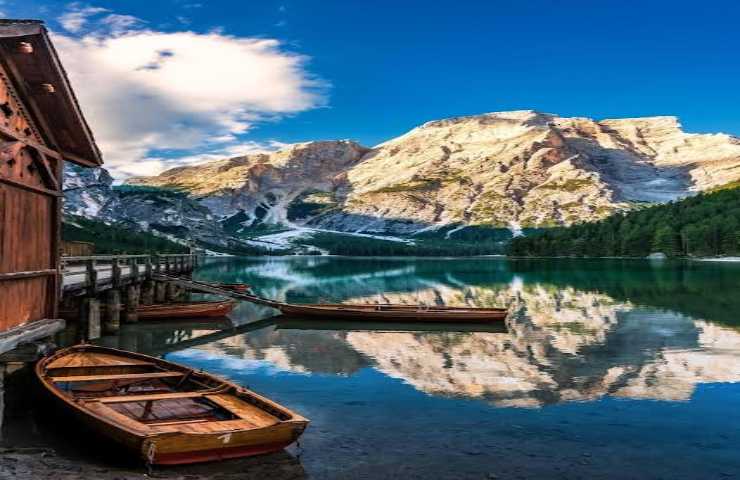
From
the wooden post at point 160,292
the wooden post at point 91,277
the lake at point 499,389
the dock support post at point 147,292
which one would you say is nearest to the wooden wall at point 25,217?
the lake at point 499,389

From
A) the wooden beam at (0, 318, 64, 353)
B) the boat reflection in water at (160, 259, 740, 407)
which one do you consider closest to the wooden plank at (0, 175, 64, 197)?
the wooden beam at (0, 318, 64, 353)

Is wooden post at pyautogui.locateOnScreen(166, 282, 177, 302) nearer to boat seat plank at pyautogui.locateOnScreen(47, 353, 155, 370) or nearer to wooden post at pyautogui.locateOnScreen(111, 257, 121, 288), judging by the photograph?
wooden post at pyautogui.locateOnScreen(111, 257, 121, 288)

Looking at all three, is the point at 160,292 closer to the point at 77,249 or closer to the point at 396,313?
the point at 77,249

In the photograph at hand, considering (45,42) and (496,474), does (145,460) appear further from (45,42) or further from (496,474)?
(45,42)

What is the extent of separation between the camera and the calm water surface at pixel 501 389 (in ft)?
57.2

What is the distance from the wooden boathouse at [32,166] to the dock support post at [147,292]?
1359 inches

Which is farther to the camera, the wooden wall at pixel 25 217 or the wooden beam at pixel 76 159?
the wooden beam at pixel 76 159

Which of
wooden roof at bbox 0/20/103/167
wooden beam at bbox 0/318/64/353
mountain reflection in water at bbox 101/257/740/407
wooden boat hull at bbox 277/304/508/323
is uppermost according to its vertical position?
wooden roof at bbox 0/20/103/167

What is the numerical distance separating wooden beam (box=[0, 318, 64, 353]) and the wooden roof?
5.55m

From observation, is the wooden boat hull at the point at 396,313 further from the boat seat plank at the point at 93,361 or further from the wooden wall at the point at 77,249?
the boat seat plank at the point at 93,361

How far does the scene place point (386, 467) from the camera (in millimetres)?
16578

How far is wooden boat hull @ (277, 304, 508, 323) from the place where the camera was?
48.8 meters

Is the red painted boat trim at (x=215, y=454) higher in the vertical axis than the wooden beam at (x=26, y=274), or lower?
lower

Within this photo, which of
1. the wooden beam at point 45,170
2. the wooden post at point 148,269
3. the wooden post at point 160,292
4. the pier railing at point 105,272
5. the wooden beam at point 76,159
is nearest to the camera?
the wooden beam at point 45,170
